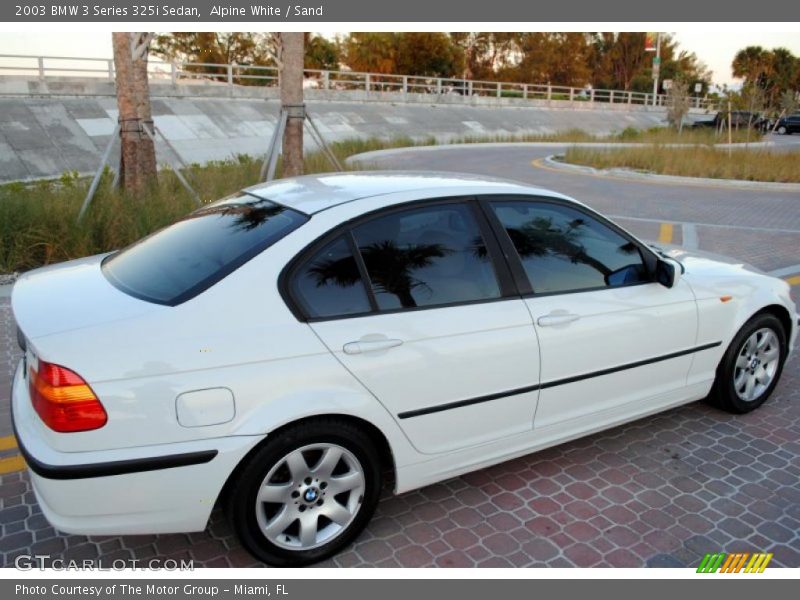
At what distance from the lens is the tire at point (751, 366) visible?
4.40 meters

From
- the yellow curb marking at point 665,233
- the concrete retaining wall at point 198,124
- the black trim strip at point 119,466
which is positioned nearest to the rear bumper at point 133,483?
the black trim strip at point 119,466

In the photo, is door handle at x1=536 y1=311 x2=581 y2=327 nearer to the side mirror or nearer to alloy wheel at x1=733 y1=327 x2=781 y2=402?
the side mirror

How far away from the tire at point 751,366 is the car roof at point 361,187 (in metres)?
1.67

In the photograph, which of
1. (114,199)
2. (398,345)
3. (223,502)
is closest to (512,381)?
(398,345)

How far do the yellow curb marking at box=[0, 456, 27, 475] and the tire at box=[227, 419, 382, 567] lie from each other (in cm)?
174

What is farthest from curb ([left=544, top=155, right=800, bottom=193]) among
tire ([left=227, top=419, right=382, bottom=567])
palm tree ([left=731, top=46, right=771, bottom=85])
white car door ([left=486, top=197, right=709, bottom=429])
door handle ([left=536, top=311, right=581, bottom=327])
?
palm tree ([left=731, top=46, right=771, bottom=85])

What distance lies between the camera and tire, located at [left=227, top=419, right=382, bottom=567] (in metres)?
2.82

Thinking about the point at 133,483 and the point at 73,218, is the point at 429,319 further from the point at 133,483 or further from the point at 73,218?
the point at 73,218

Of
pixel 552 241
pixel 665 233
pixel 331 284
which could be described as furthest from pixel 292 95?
pixel 331 284

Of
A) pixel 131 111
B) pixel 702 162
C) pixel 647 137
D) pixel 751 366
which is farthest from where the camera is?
pixel 647 137

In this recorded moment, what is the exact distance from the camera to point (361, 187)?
356 centimetres

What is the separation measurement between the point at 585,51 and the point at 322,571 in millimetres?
73517

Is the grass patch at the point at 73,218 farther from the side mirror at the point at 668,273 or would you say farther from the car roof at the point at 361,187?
the side mirror at the point at 668,273

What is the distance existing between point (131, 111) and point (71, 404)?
8238 millimetres
